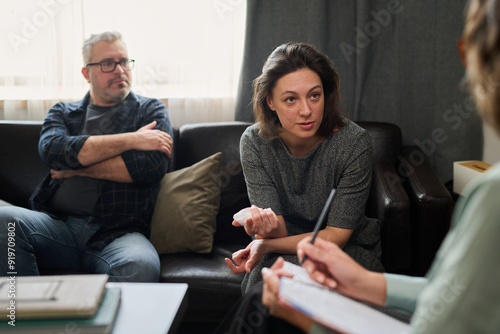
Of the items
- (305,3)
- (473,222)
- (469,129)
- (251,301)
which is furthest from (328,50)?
(473,222)

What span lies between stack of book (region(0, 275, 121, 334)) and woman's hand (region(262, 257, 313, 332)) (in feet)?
1.15

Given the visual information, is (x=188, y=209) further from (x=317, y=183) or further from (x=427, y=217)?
(x=427, y=217)

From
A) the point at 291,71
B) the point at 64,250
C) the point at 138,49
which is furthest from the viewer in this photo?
the point at 138,49

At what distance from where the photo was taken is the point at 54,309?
1.00m

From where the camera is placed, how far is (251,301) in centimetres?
108

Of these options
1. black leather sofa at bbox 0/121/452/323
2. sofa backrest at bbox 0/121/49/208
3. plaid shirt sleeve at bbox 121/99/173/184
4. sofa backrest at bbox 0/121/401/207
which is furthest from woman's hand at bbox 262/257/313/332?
sofa backrest at bbox 0/121/49/208

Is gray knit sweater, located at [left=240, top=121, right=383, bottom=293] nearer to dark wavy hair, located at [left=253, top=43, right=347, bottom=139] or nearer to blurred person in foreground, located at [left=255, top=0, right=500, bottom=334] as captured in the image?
dark wavy hair, located at [left=253, top=43, right=347, bottom=139]

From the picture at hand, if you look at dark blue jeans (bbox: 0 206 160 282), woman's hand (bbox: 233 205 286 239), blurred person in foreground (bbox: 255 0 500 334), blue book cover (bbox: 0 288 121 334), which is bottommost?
dark blue jeans (bbox: 0 206 160 282)

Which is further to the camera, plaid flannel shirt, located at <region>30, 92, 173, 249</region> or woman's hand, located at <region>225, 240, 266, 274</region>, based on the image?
plaid flannel shirt, located at <region>30, 92, 173, 249</region>

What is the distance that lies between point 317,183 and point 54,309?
96 cm

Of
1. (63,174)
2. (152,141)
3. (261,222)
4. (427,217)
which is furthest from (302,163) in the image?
(63,174)

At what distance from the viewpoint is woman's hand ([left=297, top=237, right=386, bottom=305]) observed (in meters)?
0.99

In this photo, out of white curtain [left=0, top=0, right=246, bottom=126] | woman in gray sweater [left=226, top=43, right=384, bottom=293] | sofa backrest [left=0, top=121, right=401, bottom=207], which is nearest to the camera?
woman in gray sweater [left=226, top=43, right=384, bottom=293]

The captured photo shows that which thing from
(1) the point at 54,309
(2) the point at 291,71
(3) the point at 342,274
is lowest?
(1) the point at 54,309
